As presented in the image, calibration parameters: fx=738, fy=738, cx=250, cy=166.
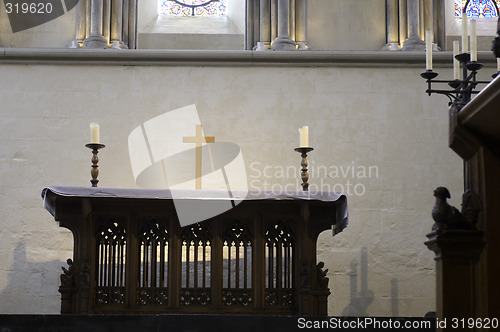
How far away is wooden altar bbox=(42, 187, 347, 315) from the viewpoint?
17.5 ft

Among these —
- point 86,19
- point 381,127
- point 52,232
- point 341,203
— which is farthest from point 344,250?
point 86,19

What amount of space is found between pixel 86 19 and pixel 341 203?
419 centimetres

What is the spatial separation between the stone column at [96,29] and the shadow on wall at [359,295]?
3573 millimetres

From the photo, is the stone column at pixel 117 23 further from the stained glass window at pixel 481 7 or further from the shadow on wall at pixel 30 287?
the stained glass window at pixel 481 7

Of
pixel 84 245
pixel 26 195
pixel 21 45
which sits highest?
pixel 21 45

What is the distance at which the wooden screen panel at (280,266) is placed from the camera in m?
5.53

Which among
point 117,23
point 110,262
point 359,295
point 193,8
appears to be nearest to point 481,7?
point 193,8

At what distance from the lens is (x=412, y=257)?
7.65 metres

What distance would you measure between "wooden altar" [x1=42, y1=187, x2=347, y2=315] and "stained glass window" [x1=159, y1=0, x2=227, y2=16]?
3843 mm

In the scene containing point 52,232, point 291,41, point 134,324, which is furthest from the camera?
point 291,41

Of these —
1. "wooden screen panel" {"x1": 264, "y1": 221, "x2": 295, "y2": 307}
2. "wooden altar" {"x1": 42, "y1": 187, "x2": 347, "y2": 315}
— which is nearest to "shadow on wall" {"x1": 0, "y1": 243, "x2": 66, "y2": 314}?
"wooden altar" {"x1": 42, "y1": 187, "x2": 347, "y2": 315}

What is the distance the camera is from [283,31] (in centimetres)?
812

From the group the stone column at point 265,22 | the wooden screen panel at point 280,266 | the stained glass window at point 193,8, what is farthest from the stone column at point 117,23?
the wooden screen panel at point 280,266

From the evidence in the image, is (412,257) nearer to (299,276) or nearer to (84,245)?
(299,276)
